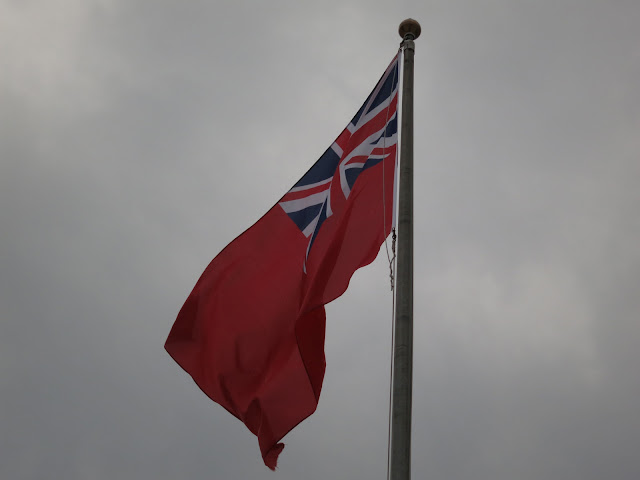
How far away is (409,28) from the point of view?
14.3 meters

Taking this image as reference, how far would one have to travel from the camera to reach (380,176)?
43.9 feet

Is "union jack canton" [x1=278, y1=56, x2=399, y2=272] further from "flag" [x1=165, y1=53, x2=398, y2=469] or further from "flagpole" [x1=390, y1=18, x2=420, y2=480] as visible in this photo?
"flagpole" [x1=390, y1=18, x2=420, y2=480]

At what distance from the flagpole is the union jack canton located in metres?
0.95

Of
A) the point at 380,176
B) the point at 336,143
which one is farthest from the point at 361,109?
the point at 380,176

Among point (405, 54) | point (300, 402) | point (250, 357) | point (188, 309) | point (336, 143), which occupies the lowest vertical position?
point (300, 402)

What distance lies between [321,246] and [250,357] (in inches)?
81.4

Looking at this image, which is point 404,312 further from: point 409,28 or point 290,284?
point 409,28

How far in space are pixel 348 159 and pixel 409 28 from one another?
8.05 ft

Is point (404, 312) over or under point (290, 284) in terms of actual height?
under

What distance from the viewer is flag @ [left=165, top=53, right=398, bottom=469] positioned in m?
12.3

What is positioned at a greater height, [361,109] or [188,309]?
[361,109]

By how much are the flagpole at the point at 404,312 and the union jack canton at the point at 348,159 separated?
0.95 m

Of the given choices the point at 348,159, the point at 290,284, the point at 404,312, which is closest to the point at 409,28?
the point at 348,159

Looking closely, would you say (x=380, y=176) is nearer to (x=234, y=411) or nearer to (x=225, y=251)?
(x=225, y=251)
